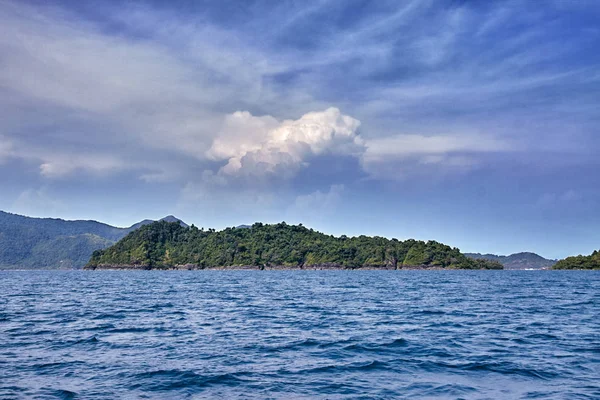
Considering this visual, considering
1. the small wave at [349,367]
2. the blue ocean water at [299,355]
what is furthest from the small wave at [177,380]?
the small wave at [349,367]

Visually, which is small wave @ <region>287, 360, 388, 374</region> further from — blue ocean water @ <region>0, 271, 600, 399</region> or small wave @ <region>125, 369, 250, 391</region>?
small wave @ <region>125, 369, 250, 391</region>

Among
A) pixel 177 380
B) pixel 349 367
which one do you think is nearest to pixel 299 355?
pixel 349 367

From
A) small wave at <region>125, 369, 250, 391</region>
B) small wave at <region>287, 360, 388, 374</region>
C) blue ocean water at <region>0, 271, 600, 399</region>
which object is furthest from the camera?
small wave at <region>287, 360, 388, 374</region>

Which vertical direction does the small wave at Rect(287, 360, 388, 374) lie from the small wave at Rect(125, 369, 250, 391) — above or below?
above

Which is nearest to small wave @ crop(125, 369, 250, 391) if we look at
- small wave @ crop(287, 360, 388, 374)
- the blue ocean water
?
the blue ocean water

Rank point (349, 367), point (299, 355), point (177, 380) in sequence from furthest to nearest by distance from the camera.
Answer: point (299, 355) < point (349, 367) < point (177, 380)

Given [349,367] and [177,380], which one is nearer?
[177,380]

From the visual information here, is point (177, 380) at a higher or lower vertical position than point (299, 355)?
lower

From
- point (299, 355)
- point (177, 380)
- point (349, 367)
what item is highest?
point (299, 355)

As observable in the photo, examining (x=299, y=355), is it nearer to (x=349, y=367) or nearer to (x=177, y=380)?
(x=349, y=367)

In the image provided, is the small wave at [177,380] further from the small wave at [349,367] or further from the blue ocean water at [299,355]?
the small wave at [349,367]

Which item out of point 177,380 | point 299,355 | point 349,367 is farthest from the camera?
point 299,355

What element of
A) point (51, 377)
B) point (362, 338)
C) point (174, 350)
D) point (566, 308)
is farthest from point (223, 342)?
point (566, 308)

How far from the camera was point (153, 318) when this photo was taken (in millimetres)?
44000
